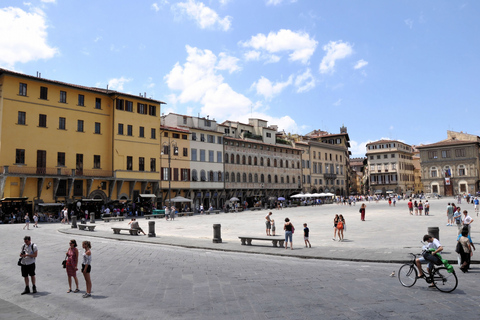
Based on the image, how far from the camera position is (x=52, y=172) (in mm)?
40062

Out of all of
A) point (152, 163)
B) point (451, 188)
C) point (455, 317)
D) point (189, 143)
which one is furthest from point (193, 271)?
point (451, 188)

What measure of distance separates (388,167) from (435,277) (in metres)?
106

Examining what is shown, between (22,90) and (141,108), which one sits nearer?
(22,90)

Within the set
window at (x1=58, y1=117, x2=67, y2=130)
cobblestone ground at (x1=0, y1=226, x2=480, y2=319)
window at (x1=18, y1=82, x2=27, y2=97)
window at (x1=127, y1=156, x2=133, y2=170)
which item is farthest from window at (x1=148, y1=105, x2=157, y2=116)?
cobblestone ground at (x1=0, y1=226, x2=480, y2=319)

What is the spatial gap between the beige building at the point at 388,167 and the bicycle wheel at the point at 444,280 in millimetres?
104590

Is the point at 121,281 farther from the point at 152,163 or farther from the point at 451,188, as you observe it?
the point at 451,188

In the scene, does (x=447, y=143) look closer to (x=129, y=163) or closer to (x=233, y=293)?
(x=129, y=163)

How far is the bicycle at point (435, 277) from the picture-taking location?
9.28 m

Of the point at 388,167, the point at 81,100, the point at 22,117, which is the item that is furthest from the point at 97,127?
the point at 388,167

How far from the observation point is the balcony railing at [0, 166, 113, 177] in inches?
1443

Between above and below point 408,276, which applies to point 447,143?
above

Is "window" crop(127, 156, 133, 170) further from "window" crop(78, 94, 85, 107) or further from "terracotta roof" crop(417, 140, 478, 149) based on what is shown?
"terracotta roof" crop(417, 140, 478, 149)

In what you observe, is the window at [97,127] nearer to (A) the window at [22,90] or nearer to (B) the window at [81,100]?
(B) the window at [81,100]

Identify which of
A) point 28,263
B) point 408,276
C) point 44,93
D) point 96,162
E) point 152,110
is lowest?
point 408,276
